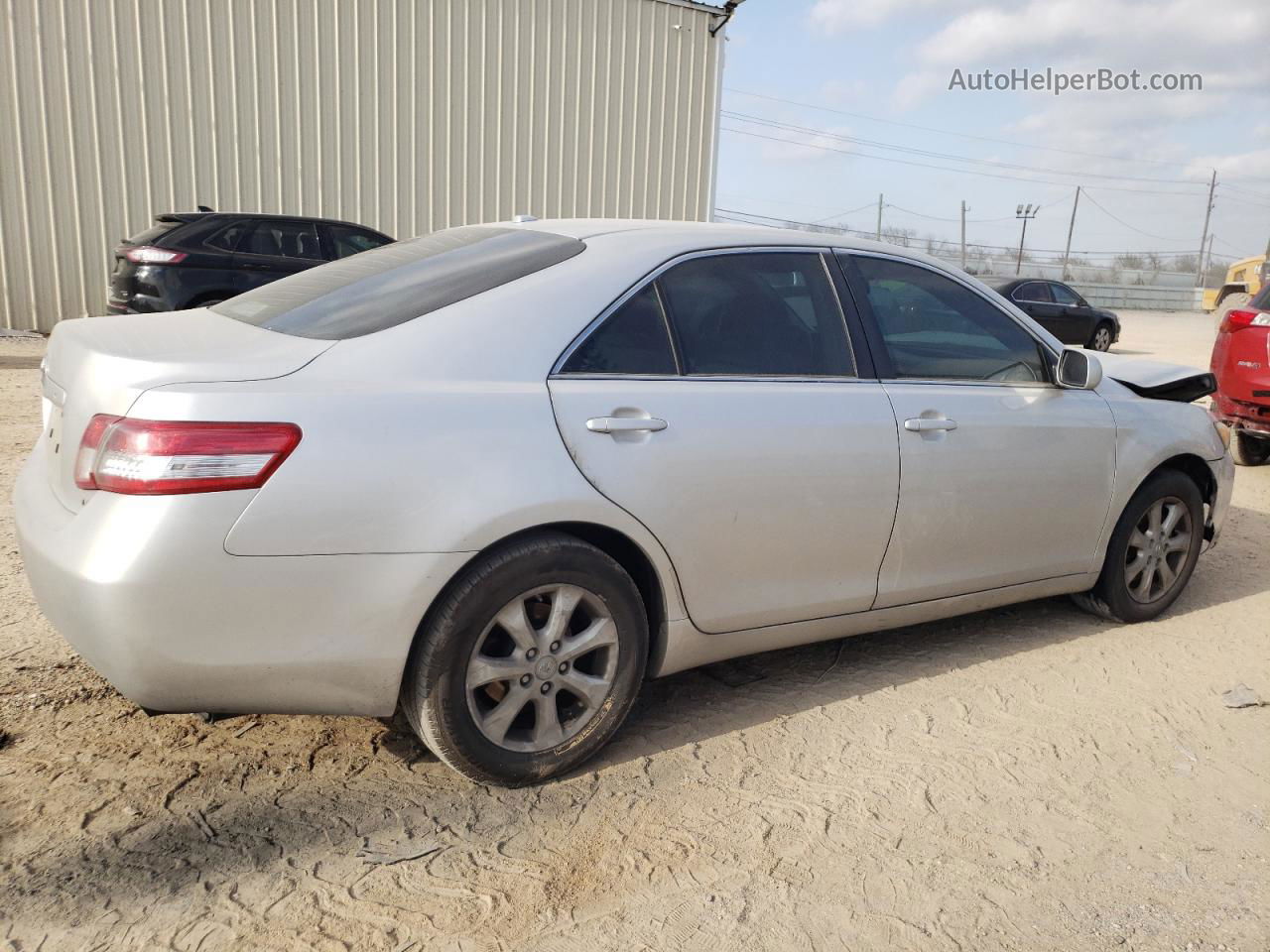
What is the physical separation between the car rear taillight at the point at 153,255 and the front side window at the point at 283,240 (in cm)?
62

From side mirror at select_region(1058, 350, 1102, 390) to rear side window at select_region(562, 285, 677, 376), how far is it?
1.75m

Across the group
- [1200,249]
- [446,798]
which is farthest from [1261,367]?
[1200,249]

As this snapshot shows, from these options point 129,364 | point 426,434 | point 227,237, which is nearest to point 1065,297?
point 227,237

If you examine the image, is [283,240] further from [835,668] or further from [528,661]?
[528,661]

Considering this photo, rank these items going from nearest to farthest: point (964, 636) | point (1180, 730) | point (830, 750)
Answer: point (830, 750)
point (1180, 730)
point (964, 636)

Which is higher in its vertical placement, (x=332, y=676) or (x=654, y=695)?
(x=332, y=676)

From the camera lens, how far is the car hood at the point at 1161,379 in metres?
4.31

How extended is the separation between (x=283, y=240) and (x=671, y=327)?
845 centimetres

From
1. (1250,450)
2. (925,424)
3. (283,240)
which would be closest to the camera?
(925,424)

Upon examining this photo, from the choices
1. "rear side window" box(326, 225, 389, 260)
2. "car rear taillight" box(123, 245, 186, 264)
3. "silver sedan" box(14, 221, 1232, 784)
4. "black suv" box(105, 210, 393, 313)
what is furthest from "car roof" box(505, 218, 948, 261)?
"rear side window" box(326, 225, 389, 260)

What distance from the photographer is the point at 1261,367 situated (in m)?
7.15

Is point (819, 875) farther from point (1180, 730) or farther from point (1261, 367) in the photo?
point (1261, 367)

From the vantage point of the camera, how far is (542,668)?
274 cm

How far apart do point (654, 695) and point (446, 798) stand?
0.94 metres
